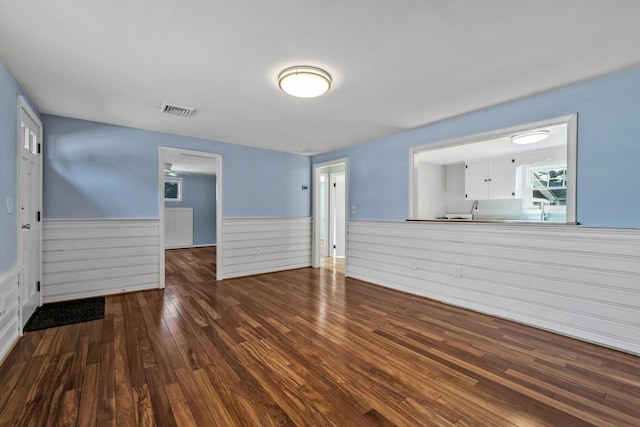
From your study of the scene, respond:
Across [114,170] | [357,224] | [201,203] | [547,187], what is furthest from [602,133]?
[201,203]

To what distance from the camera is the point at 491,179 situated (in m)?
5.50

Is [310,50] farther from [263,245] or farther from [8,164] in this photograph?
[263,245]

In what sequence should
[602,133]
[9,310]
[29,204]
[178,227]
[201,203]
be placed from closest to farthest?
[9,310]
[602,133]
[29,204]
[178,227]
[201,203]

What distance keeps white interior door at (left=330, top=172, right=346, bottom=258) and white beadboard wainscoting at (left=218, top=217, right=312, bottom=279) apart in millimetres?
1391

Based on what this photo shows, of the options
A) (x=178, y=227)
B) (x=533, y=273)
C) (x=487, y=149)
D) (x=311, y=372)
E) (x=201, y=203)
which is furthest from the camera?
(x=201, y=203)

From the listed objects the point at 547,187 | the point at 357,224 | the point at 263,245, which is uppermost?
the point at 547,187

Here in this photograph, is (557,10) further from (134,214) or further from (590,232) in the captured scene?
(134,214)

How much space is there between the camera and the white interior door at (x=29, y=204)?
9.06ft

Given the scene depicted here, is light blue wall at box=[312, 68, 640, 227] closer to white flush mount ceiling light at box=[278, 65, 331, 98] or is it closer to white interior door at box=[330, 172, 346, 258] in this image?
white flush mount ceiling light at box=[278, 65, 331, 98]

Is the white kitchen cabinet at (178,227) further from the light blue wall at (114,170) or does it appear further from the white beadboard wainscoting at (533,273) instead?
the white beadboard wainscoting at (533,273)

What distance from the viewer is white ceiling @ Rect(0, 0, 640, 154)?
1.67 m

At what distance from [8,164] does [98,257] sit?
6.06 ft

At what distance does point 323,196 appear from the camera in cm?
736

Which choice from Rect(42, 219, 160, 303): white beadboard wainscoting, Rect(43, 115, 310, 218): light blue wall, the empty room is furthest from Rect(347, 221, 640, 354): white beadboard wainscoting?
Rect(42, 219, 160, 303): white beadboard wainscoting
